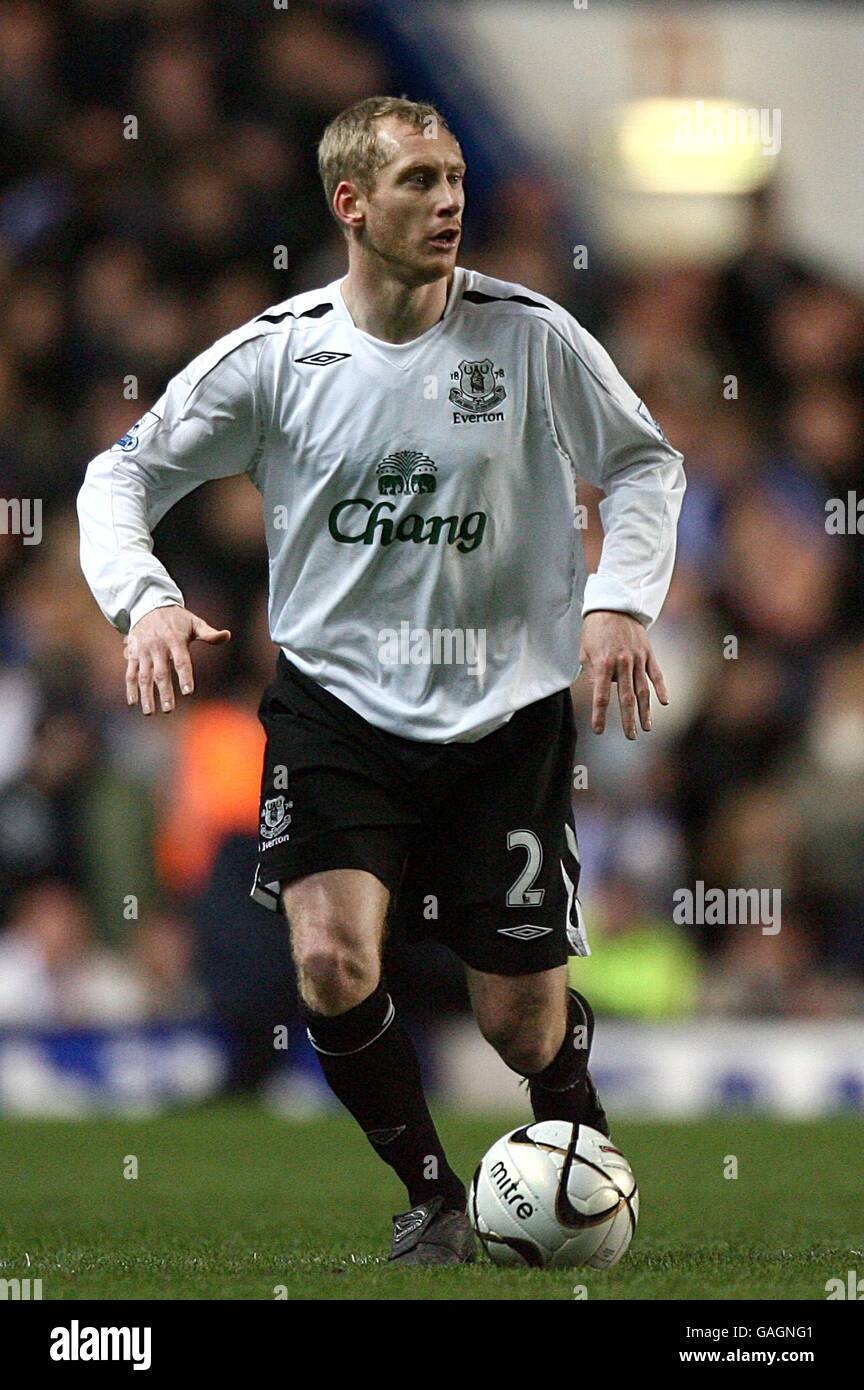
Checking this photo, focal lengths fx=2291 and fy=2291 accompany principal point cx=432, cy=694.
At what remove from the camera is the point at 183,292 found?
1323 centimetres

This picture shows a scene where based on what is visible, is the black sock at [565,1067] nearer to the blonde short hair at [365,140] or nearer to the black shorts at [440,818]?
the black shorts at [440,818]

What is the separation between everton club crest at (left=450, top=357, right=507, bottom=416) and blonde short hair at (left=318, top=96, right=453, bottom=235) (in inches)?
17.0

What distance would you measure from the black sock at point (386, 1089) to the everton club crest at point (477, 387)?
134cm

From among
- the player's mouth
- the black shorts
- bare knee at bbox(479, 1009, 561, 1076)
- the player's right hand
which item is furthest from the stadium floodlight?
the player's right hand

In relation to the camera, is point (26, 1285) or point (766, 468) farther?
point (766, 468)

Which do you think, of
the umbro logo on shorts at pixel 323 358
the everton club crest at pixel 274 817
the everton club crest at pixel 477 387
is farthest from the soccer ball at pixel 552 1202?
the umbro logo on shorts at pixel 323 358

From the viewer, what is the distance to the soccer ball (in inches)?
195

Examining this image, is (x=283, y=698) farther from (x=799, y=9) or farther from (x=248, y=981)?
(x=799, y=9)

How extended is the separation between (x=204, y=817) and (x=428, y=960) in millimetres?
1228

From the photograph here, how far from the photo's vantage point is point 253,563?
11.8 meters

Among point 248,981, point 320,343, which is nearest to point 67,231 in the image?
point 248,981

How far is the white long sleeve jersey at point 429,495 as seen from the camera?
17.1ft

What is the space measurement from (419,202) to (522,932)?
5.45 ft

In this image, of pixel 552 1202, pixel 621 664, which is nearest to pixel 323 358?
pixel 621 664
